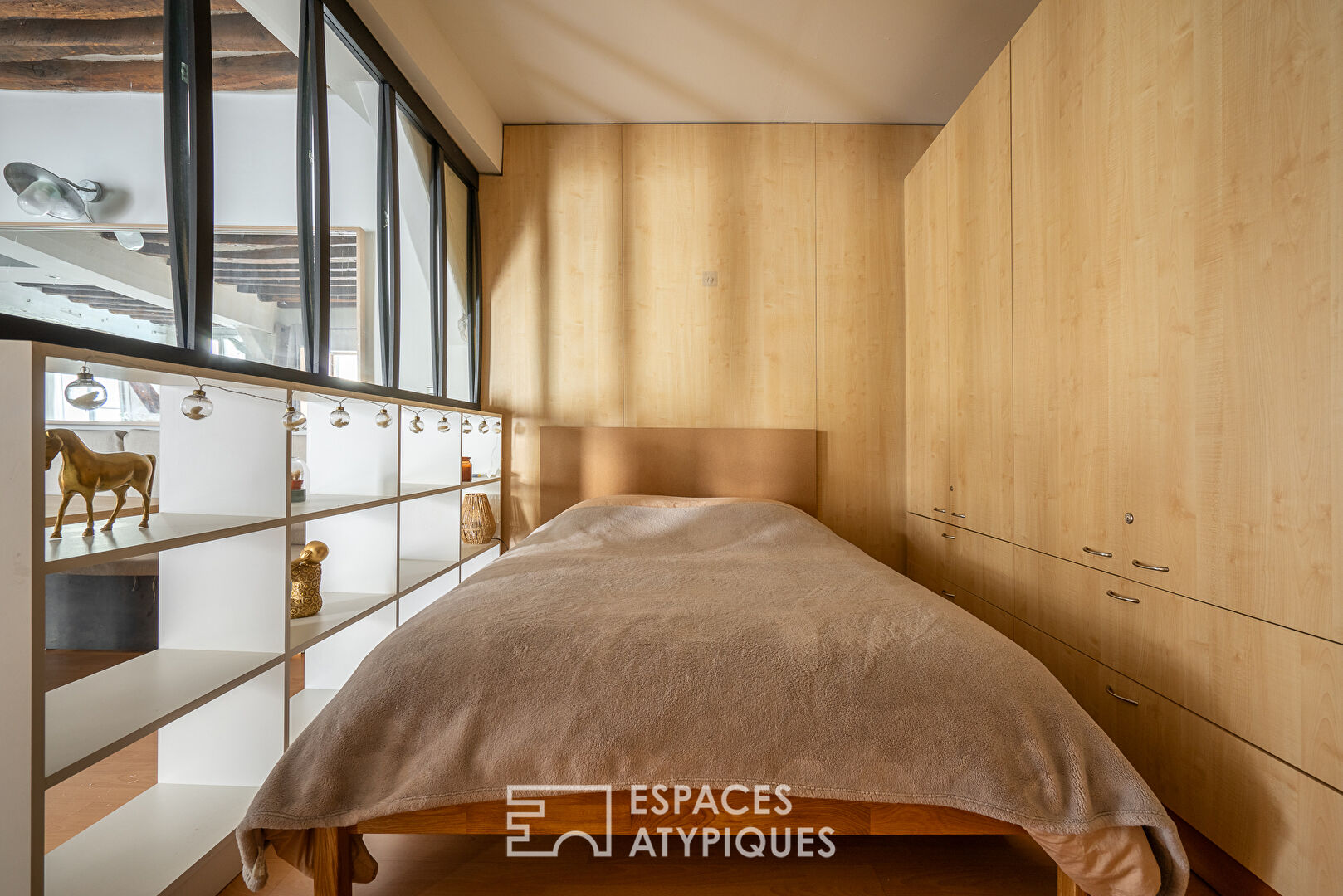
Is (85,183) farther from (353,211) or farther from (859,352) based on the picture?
(859,352)

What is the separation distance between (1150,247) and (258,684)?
2.49 m

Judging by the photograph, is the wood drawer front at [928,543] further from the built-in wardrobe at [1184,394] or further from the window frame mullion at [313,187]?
the window frame mullion at [313,187]

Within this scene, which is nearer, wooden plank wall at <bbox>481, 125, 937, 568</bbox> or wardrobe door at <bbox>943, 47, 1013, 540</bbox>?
wardrobe door at <bbox>943, 47, 1013, 540</bbox>

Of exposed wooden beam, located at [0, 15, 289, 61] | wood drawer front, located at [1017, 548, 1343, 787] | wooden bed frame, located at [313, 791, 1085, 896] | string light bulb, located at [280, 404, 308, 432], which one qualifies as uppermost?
exposed wooden beam, located at [0, 15, 289, 61]

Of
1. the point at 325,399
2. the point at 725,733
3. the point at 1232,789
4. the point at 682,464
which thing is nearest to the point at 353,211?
the point at 325,399

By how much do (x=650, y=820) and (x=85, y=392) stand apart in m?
1.30

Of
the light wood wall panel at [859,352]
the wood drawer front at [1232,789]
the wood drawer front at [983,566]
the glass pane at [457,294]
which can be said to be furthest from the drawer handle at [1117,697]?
the glass pane at [457,294]

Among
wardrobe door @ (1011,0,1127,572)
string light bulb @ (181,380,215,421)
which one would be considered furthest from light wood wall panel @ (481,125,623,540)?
string light bulb @ (181,380,215,421)

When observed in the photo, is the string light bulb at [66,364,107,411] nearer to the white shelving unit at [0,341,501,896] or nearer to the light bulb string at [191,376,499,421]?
the white shelving unit at [0,341,501,896]

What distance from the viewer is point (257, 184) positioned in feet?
5.73

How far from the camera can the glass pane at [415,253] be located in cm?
265

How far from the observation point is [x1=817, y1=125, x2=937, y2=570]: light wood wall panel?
10.8 feet

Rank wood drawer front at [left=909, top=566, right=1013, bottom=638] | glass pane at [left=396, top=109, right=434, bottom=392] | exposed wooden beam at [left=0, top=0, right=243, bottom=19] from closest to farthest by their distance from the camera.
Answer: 1. exposed wooden beam at [left=0, top=0, right=243, bottom=19]
2. wood drawer front at [left=909, top=566, right=1013, bottom=638]
3. glass pane at [left=396, top=109, right=434, bottom=392]

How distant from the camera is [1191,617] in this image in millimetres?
1414
